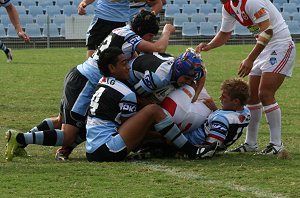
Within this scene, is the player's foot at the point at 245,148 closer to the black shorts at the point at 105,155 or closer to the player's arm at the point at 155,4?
the black shorts at the point at 105,155

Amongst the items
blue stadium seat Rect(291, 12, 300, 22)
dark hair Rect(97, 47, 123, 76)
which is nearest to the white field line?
dark hair Rect(97, 47, 123, 76)

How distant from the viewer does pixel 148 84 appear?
7.03 metres

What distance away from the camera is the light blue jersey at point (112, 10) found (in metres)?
9.73

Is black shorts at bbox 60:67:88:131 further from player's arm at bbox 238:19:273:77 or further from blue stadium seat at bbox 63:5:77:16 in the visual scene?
blue stadium seat at bbox 63:5:77:16

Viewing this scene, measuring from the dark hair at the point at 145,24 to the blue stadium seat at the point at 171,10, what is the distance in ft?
77.8

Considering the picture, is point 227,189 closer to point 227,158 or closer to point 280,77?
point 227,158

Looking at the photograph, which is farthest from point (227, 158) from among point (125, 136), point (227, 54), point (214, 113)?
point (227, 54)

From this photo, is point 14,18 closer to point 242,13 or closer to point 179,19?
point 242,13

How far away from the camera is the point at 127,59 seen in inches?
280

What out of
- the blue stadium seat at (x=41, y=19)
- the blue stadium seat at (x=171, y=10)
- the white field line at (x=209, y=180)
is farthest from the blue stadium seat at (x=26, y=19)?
the white field line at (x=209, y=180)

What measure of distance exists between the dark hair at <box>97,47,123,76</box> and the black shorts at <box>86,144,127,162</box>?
692 millimetres

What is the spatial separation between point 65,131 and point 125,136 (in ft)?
2.46

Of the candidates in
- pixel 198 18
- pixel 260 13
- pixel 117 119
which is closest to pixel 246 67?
pixel 260 13

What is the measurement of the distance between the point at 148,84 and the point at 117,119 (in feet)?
1.39
